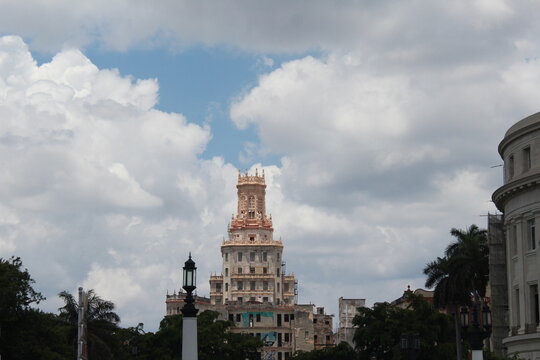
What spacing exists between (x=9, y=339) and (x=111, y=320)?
25.0 metres

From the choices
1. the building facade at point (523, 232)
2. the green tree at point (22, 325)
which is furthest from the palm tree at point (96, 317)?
the building facade at point (523, 232)

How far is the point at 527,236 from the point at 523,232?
0.41m

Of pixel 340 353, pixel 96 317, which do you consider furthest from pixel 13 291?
pixel 340 353

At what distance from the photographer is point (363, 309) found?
91312 millimetres

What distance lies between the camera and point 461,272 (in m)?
90.3

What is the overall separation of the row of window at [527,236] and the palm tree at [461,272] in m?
14.5

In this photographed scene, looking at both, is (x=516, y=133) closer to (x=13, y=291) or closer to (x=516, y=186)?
(x=516, y=186)

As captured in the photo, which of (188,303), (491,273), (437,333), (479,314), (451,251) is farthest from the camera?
(451,251)

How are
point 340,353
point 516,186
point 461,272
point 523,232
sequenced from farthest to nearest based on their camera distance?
point 340,353, point 461,272, point 523,232, point 516,186

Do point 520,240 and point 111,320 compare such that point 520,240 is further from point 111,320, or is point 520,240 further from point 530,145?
point 111,320

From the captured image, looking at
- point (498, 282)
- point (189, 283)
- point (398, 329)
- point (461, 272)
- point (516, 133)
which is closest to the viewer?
point (189, 283)

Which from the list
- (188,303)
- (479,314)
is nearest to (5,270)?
(479,314)

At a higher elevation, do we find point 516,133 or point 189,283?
point 516,133

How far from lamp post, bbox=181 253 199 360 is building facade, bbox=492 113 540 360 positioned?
139 ft
